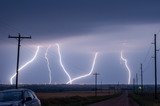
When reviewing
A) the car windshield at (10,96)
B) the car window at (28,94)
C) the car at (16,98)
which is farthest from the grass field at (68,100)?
the car windshield at (10,96)

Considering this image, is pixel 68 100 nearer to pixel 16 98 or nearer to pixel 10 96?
pixel 10 96

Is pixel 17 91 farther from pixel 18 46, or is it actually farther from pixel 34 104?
pixel 18 46

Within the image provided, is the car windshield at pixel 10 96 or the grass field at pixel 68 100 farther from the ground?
the car windshield at pixel 10 96

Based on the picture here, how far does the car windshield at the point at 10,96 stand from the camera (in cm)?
2045

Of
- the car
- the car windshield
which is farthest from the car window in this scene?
the car windshield

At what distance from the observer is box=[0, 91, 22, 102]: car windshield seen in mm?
20453

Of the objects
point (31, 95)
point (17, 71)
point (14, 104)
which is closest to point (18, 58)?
point (17, 71)

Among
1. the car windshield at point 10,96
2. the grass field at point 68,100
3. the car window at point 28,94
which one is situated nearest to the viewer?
the car windshield at point 10,96

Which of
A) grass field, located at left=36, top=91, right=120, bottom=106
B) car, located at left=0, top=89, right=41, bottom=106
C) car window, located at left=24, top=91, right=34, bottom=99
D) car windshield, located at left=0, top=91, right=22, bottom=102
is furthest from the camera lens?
grass field, located at left=36, top=91, right=120, bottom=106

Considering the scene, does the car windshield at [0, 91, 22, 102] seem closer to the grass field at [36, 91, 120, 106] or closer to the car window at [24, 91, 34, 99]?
the car window at [24, 91, 34, 99]

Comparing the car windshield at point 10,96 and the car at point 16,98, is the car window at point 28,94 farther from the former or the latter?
the car windshield at point 10,96

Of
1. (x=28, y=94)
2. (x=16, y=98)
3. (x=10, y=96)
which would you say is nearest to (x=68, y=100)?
(x=28, y=94)

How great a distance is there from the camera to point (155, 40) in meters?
69.3

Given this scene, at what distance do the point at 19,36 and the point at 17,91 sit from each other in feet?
91.2
